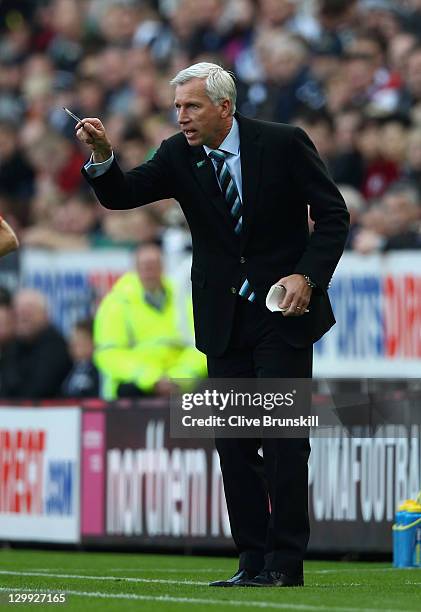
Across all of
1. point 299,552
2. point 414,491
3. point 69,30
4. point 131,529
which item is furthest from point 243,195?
point 69,30

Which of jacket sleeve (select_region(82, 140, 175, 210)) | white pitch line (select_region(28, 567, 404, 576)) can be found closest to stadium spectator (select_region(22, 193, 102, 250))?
white pitch line (select_region(28, 567, 404, 576))

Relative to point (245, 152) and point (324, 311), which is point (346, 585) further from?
point (245, 152)

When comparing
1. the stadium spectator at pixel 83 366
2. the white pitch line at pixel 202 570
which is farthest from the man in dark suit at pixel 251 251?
the stadium spectator at pixel 83 366

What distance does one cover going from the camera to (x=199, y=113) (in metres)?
7.71

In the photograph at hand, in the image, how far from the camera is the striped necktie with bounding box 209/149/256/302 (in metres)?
7.82

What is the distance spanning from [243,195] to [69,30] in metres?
13.5

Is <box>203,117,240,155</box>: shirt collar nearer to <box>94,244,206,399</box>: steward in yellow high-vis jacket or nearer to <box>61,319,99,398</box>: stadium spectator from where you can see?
<box>94,244,206,399</box>: steward in yellow high-vis jacket

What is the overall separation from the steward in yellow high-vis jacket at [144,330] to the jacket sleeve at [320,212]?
16.4 feet

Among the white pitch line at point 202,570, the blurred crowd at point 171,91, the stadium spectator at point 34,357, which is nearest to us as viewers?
the white pitch line at point 202,570

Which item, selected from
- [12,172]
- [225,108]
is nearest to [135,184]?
[225,108]

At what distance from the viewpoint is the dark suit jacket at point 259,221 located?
7734 mm

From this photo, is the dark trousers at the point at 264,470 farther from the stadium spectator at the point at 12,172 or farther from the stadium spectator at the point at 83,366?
the stadium spectator at the point at 12,172

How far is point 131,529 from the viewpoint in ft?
40.5

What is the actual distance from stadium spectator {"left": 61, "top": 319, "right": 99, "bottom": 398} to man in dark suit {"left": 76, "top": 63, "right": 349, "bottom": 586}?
5673 millimetres
